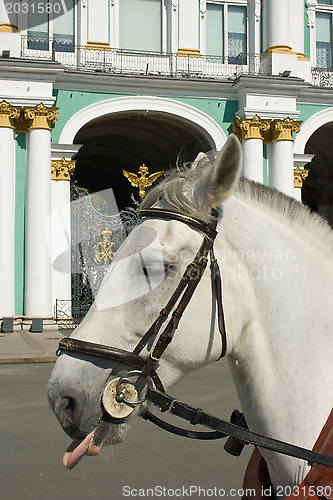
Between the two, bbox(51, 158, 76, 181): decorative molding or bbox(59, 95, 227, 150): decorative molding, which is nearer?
bbox(51, 158, 76, 181): decorative molding

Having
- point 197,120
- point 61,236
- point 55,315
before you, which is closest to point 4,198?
point 55,315

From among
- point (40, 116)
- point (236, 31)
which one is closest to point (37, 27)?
point (40, 116)

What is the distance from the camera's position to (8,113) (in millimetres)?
13852

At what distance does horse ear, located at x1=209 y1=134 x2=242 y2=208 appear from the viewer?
166 cm

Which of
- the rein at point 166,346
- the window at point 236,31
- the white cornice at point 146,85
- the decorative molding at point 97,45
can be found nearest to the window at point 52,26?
the decorative molding at point 97,45

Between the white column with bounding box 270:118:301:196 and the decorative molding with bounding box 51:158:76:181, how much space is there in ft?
18.5

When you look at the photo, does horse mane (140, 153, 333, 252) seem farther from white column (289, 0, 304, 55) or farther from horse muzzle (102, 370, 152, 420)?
white column (289, 0, 304, 55)

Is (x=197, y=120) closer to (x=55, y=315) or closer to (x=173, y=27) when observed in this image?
(x=173, y=27)

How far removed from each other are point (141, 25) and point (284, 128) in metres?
5.04

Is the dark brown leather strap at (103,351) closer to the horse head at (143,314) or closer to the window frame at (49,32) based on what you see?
the horse head at (143,314)

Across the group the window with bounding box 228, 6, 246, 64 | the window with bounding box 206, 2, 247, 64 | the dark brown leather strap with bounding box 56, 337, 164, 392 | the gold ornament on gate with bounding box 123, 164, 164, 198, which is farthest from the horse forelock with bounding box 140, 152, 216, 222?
the window with bounding box 228, 6, 246, 64

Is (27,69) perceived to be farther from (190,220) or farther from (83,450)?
(83,450)

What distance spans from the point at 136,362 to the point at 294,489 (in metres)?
0.67

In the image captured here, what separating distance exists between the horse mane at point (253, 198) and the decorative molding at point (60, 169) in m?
13.1
